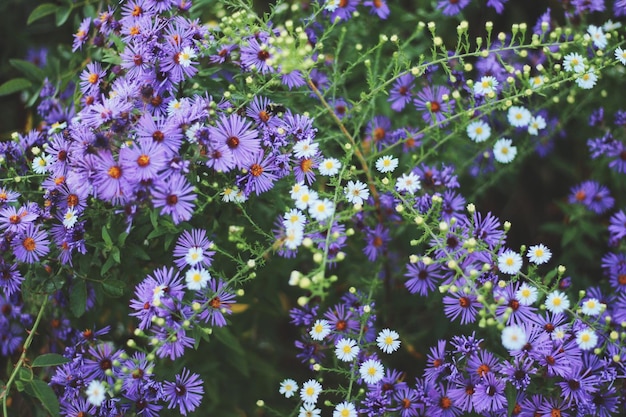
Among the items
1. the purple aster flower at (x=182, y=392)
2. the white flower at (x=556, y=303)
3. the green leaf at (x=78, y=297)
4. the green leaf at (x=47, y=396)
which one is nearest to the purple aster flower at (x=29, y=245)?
the green leaf at (x=78, y=297)

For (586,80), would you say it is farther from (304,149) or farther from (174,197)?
(174,197)

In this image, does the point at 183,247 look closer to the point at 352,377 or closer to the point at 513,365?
the point at 352,377

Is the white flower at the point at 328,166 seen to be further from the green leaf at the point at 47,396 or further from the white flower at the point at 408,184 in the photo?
the green leaf at the point at 47,396

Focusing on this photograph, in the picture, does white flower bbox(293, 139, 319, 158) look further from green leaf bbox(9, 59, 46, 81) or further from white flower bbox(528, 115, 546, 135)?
green leaf bbox(9, 59, 46, 81)

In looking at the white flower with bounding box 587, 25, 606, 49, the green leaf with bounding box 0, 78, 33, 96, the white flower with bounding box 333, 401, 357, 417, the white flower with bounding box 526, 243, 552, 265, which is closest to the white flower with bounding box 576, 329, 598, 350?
the white flower with bounding box 526, 243, 552, 265

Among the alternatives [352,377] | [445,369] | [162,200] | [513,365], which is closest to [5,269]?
[162,200]
